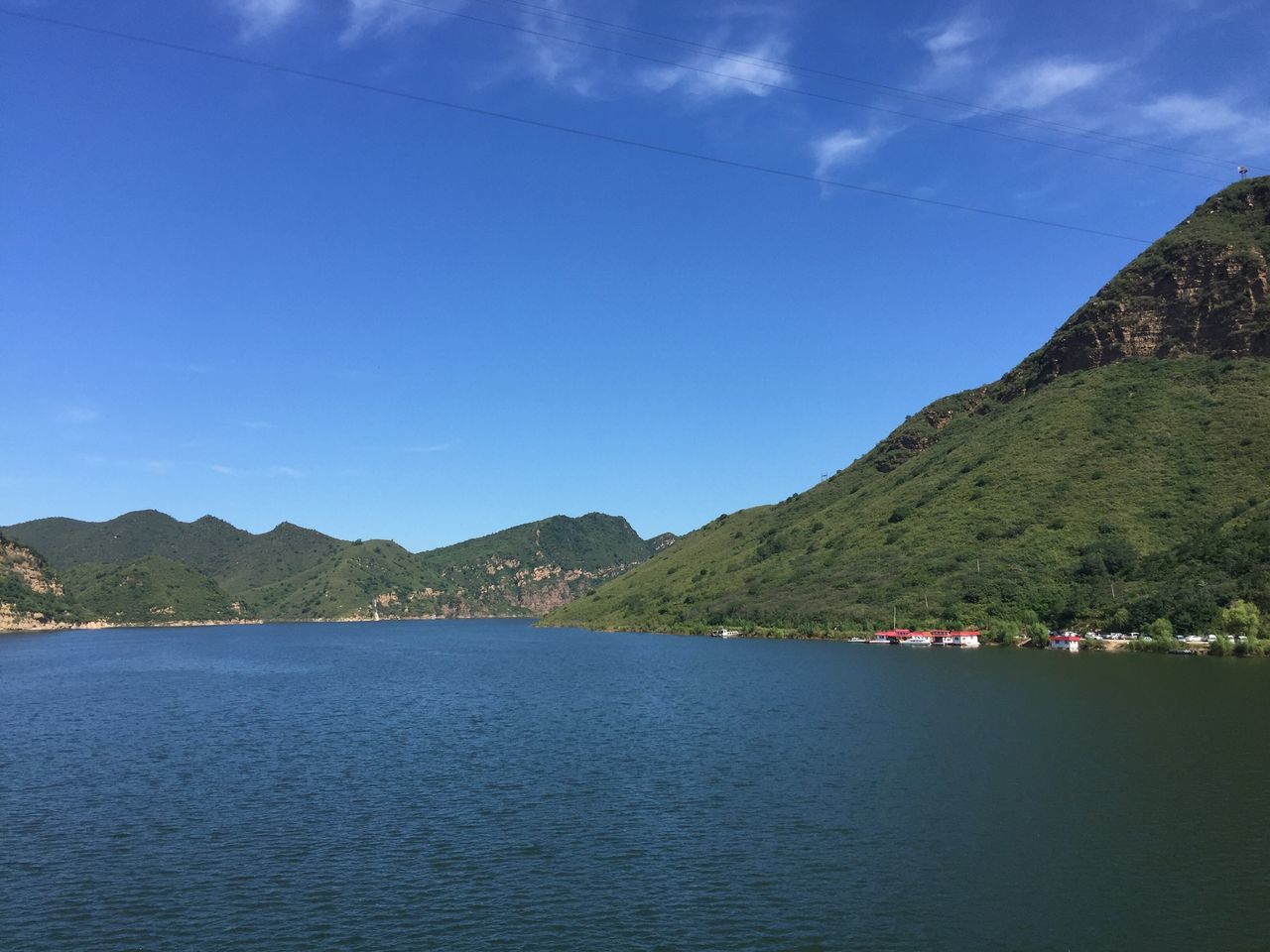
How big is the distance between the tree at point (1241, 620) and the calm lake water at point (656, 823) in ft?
118

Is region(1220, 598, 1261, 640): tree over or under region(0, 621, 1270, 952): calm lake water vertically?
over

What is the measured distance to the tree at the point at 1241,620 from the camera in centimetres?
12144

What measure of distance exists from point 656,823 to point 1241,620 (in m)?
116

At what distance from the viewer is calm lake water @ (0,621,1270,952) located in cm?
3167

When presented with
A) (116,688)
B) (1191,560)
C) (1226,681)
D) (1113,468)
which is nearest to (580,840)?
(1226,681)

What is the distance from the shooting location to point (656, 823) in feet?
146

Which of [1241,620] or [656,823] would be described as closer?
[656,823]

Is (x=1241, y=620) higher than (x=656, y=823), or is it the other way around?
(x=1241, y=620)

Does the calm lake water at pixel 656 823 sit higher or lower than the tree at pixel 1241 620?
lower

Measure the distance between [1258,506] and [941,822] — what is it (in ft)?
442

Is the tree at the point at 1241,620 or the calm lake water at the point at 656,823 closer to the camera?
the calm lake water at the point at 656,823

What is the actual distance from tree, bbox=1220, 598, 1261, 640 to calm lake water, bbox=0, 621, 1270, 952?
1422 inches

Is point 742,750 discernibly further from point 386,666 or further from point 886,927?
point 386,666

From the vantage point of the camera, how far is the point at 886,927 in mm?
31141
